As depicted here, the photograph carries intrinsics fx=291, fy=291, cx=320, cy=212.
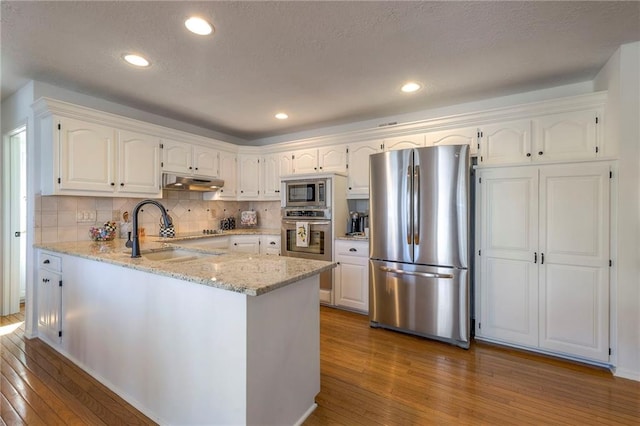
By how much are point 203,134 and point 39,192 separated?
6.95ft

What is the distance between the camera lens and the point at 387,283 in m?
3.10

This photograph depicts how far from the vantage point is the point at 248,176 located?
457 cm

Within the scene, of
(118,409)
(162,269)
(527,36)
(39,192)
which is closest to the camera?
(162,269)

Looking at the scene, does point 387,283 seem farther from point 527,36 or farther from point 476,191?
point 527,36

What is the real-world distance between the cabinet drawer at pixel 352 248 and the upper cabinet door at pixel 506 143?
1533mm

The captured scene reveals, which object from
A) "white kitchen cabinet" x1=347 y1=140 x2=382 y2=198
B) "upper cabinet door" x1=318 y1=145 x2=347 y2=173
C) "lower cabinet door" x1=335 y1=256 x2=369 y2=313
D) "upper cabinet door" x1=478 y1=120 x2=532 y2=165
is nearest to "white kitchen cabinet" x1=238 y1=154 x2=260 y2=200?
"upper cabinet door" x1=318 y1=145 x2=347 y2=173

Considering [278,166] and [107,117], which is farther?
[278,166]

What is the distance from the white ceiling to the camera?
1780mm

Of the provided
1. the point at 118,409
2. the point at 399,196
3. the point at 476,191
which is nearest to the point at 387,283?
the point at 399,196

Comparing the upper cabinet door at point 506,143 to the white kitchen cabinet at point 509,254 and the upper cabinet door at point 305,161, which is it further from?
the upper cabinet door at point 305,161

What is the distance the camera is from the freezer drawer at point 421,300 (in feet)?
8.98

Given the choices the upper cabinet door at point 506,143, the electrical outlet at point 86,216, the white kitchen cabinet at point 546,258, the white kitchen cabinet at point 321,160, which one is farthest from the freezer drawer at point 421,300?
the electrical outlet at point 86,216

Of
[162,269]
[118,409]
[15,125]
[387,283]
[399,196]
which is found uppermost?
[15,125]

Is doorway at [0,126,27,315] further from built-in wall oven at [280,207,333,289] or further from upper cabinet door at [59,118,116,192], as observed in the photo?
built-in wall oven at [280,207,333,289]
